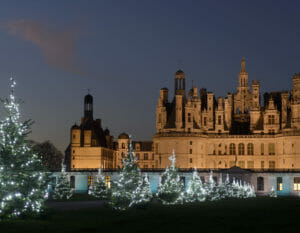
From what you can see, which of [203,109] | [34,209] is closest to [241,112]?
[203,109]

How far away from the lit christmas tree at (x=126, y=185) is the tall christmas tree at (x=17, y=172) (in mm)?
9974

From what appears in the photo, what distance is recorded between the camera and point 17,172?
92.0ft

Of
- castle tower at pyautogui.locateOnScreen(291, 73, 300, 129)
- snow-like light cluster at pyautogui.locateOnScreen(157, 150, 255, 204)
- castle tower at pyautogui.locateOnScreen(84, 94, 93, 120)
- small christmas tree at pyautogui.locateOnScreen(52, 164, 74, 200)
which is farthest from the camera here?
castle tower at pyautogui.locateOnScreen(84, 94, 93, 120)

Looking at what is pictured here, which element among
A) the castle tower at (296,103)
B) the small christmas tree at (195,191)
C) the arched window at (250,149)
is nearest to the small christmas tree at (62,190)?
the small christmas tree at (195,191)

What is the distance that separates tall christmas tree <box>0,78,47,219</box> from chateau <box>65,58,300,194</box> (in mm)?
53533

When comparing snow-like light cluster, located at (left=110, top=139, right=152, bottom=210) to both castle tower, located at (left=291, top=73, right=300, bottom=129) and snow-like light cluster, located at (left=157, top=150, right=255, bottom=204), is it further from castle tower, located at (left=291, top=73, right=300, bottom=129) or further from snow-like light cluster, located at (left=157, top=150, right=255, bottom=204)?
castle tower, located at (left=291, top=73, right=300, bottom=129)

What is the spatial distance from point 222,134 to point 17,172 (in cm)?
6497

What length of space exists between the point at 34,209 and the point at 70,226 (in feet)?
9.51

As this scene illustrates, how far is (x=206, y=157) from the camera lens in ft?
297

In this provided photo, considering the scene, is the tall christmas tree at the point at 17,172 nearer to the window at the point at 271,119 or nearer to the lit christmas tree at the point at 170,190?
the lit christmas tree at the point at 170,190

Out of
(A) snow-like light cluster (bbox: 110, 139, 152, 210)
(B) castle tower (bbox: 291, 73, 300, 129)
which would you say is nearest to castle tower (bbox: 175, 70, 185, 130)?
(B) castle tower (bbox: 291, 73, 300, 129)

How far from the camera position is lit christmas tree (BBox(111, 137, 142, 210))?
38312 millimetres

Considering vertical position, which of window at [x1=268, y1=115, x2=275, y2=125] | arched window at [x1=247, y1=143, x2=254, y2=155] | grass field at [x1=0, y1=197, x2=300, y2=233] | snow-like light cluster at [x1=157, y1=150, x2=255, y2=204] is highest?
window at [x1=268, y1=115, x2=275, y2=125]

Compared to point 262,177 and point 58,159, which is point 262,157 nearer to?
point 262,177
